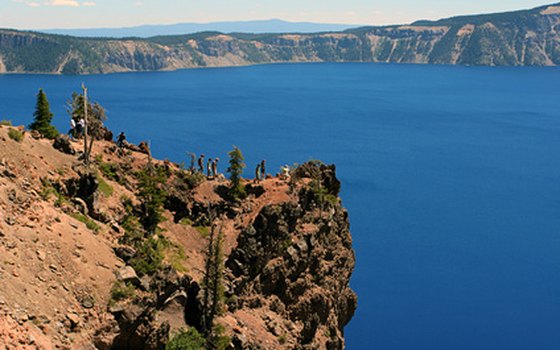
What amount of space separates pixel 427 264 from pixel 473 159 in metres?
73.8

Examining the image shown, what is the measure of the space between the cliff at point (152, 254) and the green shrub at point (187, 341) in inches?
29.1

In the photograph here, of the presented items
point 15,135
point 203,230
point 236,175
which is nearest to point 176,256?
point 203,230

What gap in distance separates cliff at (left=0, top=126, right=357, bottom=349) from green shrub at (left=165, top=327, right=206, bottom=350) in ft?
2.42

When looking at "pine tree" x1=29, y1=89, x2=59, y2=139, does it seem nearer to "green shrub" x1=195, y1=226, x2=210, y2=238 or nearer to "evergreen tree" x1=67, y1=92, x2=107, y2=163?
"evergreen tree" x1=67, y1=92, x2=107, y2=163

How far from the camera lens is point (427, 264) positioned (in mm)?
92312

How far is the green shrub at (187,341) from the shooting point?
36062mm

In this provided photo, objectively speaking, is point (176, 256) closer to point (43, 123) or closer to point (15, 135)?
point (15, 135)

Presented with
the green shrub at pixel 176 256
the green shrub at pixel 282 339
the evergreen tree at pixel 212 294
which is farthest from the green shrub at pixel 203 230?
the green shrub at pixel 282 339

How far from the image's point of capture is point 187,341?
36.8m

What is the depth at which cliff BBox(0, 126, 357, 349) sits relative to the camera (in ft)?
107

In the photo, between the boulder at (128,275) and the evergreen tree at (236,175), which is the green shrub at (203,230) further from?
the boulder at (128,275)

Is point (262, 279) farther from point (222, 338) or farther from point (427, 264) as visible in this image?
point (427, 264)

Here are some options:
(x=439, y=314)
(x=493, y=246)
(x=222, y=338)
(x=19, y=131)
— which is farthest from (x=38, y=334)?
(x=493, y=246)

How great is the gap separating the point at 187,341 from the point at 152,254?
7.91 meters
